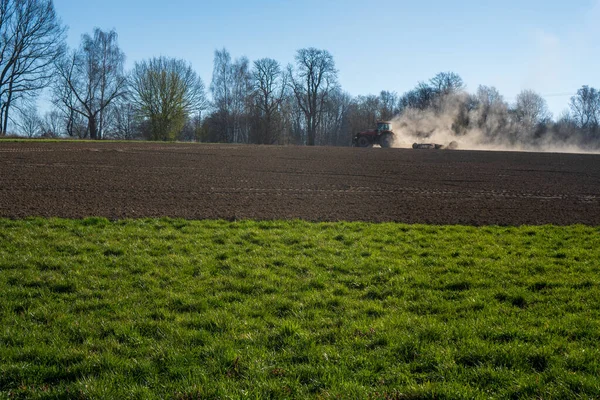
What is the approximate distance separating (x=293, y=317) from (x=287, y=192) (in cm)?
1013

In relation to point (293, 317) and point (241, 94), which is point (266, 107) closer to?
point (241, 94)

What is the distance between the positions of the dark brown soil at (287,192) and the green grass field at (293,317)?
2.52 meters

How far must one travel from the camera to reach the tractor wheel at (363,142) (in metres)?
55.7

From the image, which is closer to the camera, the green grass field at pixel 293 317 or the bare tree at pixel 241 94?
the green grass field at pixel 293 317

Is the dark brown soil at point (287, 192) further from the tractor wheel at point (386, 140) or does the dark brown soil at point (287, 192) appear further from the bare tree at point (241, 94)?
the bare tree at point (241, 94)

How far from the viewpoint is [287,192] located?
50.4ft

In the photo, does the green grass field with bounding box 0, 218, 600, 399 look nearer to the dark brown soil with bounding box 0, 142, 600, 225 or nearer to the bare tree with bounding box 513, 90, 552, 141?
the dark brown soil with bounding box 0, 142, 600, 225

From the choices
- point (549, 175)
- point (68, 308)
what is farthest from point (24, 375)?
point (549, 175)

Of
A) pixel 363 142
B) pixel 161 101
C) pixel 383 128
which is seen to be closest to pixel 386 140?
pixel 383 128

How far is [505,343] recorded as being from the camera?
4672 millimetres

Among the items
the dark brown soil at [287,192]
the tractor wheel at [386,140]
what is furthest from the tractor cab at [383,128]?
the dark brown soil at [287,192]

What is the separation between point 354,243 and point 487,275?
263cm

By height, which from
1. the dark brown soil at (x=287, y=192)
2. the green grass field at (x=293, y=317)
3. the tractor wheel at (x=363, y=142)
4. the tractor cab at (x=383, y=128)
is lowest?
the green grass field at (x=293, y=317)

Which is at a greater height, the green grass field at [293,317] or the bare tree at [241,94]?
the bare tree at [241,94]
